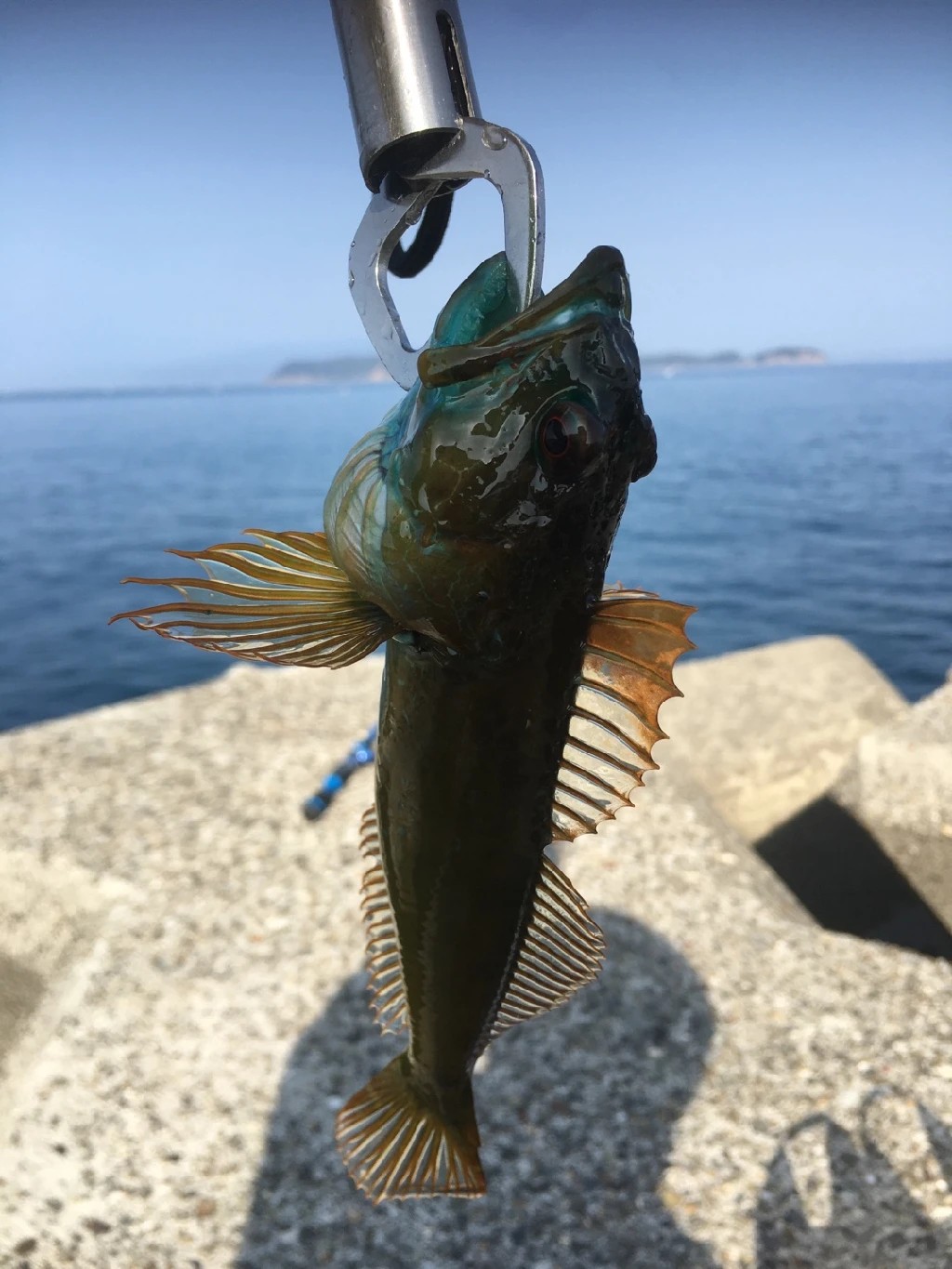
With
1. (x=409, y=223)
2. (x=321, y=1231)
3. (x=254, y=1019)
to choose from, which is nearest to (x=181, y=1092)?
(x=254, y=1019)

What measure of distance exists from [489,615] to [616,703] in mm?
435

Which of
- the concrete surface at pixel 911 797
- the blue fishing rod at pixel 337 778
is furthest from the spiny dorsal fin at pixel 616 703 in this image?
the concrete surface at pixel 911 797

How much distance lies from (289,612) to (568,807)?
78cm

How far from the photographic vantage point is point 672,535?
27.0 meters

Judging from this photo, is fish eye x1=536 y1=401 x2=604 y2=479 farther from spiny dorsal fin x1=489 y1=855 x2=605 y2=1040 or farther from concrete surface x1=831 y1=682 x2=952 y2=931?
concrete surface x1=831 y1=682 x2=952 y2=931

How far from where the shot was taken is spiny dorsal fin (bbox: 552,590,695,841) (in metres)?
1.88

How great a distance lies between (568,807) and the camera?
2.01m

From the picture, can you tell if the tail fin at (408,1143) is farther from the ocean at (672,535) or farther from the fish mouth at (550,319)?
the ocean at (672,535)

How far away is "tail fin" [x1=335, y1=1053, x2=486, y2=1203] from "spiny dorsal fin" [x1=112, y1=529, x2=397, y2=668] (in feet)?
4.97

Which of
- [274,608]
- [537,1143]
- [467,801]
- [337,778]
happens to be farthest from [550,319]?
[337,778]

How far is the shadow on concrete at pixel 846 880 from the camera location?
6312mm

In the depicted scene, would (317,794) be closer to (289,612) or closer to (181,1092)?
(181,1092)

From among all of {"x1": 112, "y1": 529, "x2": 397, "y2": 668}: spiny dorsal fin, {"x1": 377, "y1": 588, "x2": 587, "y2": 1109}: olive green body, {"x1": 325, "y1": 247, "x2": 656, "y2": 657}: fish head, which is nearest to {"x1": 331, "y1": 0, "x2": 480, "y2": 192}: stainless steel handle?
{"x1": 325, "y1": 247, "x2": 656, "y2": 657}: fish head

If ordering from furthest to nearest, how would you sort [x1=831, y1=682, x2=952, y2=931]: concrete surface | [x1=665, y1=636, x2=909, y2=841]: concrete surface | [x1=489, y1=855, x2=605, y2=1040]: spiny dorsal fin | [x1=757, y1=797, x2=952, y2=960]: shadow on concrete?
[x1=665, y1=636, x2=909, y2=841]: concrete surface, [x1=757, y1=797, x2=952, y2=960]: shadow on concrete, [x1=831, y1=682, x2=952, y2=931]: concrete surface, [x1=489, y1=855, x2=605, y2=1040]: spiny dorsal fin
